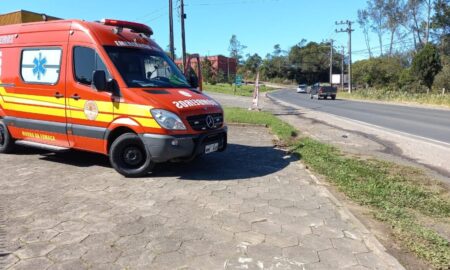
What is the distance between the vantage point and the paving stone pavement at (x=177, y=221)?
3697 millimetres

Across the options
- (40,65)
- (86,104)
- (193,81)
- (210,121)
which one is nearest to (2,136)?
(40,65)

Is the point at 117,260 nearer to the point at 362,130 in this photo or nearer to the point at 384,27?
the point at 362,130

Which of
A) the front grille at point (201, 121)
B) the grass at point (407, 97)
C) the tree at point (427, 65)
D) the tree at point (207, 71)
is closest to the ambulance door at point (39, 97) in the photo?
the front grille at point (201, 121)

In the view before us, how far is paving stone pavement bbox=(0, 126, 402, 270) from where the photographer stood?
146 inches

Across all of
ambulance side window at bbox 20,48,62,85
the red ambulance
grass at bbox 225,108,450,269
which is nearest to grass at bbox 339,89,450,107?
grass at bbox 225,108,450,269

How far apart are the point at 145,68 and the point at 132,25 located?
1111 mm

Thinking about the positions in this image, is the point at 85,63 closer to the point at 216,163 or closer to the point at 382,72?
the point at 216,163

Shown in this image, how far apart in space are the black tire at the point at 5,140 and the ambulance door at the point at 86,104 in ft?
6.41

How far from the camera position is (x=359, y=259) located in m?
3.74


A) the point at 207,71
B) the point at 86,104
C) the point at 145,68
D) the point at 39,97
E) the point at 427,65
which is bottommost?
the point at 86,104

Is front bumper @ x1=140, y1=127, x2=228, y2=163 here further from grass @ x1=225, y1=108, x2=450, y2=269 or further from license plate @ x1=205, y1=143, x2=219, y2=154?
grass @ x1=225, y1=108, x2=450, y2=269

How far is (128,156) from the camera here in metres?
6.58

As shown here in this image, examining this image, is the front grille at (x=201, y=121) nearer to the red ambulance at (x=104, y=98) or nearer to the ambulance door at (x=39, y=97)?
the red ambulance at (x=104, y=98)

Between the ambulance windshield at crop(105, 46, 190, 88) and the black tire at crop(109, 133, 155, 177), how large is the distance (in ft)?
2.91
